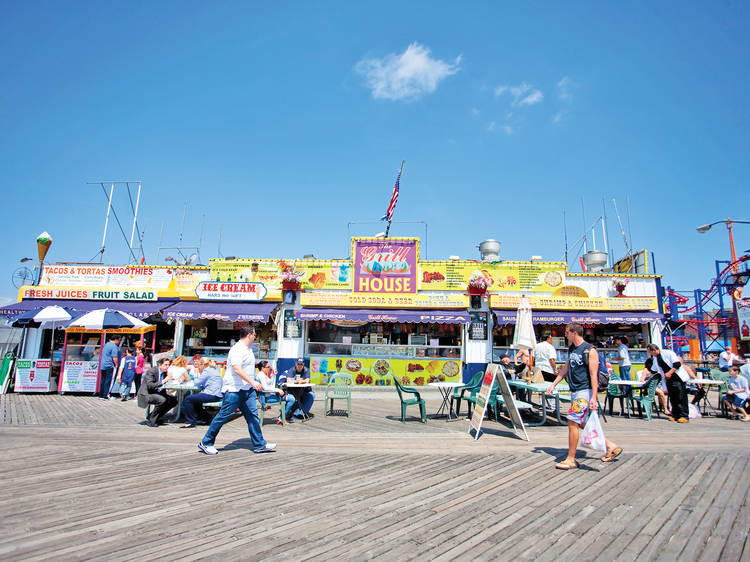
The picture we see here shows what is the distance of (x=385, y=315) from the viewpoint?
14367 millimetres

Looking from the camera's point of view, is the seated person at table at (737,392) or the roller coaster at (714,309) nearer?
the seated person at table at (737,392)

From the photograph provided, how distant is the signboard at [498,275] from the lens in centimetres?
A: 1533

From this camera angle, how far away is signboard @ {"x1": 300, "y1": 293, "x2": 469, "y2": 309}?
577 inches

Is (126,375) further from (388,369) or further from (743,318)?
(743,318)

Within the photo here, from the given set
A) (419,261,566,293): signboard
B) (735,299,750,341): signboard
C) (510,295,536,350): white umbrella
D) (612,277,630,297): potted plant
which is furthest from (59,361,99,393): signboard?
(735,299,750,341): signboard

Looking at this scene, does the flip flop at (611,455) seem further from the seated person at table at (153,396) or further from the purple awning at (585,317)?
the purple awning at (585,317)

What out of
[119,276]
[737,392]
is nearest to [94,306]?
[119,276]

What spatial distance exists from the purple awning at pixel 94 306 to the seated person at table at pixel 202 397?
7.48m

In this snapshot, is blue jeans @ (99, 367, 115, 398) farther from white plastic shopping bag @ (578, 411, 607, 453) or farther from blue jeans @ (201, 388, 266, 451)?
white plastic shopping bag @ (578, 411, 607, 453)

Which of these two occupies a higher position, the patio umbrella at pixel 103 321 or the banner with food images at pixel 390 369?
the patio umbrella at pixel 103 321

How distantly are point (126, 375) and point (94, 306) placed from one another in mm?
4956

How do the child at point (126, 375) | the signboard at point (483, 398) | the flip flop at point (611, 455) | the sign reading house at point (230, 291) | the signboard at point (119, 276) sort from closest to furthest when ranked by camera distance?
the flip flop at point (611, 455) < the signboard at point (483, 398) < the child at point (126, 375) < the sign reading house at point (230, 291) < the signboard at point (119, 276)

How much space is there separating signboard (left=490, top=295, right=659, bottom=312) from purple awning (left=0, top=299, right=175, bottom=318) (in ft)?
39.8

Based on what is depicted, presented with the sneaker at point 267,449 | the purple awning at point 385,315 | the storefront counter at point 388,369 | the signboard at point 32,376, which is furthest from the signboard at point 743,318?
the signboard at point 32,376
